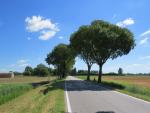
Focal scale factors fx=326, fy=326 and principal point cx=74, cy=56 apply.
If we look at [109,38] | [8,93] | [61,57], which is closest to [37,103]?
[8,93]

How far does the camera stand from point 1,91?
1419 inches

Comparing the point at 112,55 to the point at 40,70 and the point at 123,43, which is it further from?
the point at 40,70

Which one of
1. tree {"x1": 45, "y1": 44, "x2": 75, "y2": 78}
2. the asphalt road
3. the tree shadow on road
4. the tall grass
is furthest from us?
tree {"x1": 45, "y1": 44, "x2": 75, "y2": 78}

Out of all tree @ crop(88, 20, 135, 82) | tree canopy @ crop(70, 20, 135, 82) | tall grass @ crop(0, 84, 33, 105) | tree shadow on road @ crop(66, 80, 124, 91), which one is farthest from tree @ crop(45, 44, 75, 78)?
tall grass @ crop(0, 84, 33, 105)

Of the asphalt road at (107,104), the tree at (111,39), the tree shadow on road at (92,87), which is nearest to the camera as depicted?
the asphalt road at (107,104)

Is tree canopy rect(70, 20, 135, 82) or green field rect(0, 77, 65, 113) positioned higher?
tree canopy rect(70, 20, 135, 82)

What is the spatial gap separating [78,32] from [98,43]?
8.23 metres

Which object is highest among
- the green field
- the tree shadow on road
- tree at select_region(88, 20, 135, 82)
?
tree at select_region(88, 20, 135, 82)

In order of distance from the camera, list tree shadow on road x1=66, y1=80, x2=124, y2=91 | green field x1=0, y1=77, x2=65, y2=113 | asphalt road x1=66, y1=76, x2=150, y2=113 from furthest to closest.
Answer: tree shadow on road x1=66, y1=80, x2=124, y2=91
green field x1=0, y1=77, x2=65, y2=113
asphalt road x1=66, y1=76, x2=150, y2=113

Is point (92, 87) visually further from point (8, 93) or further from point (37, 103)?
point (37, 103)

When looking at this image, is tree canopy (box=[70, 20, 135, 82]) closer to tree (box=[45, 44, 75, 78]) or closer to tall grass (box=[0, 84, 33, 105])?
tall grass (box=[0, 84, 33, 105])

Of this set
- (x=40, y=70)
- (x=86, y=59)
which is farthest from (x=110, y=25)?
(x=40, y=70)

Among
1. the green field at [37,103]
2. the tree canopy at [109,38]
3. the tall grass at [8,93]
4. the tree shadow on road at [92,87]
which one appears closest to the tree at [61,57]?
the tree canopy at [109,38]

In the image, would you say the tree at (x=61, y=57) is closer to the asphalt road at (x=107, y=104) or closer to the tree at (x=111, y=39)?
the tree at (x=111, y=39)
